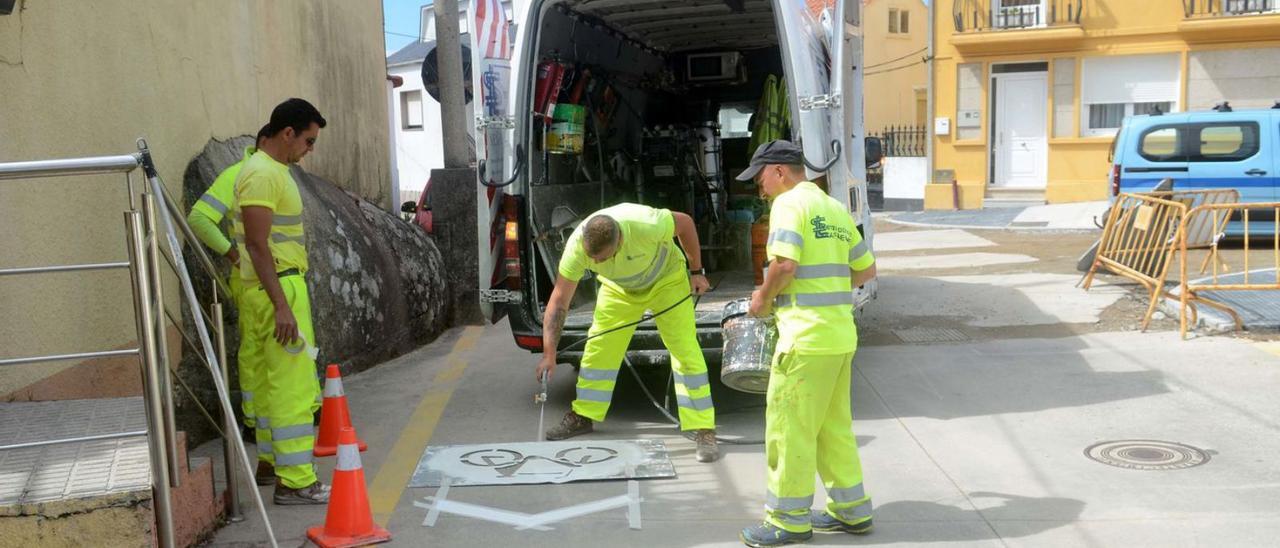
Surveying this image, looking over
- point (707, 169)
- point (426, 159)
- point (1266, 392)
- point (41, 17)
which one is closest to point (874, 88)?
point (426, 159)

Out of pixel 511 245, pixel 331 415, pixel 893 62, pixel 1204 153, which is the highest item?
pixel 893 62

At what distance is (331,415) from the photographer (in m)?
5.50

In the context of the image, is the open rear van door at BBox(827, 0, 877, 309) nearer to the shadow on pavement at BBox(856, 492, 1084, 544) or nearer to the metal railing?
the shadow on pavement at BBox(856, 492, 1084, 544)

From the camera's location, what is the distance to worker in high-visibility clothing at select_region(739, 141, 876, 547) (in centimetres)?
423

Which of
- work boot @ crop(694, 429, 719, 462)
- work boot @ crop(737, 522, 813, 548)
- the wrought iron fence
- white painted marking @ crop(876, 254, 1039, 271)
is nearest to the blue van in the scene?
white painted marking @ crop(876, 254, 1039, 271)

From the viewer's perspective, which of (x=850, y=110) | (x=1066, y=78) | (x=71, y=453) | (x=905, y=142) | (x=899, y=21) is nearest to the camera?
(x=71, y=453)

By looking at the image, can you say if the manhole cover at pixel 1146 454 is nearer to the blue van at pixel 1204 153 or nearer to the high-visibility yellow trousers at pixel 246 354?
the high-visibility yellow trousers at pixel 246 354

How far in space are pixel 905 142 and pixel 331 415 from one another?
22.2 meters

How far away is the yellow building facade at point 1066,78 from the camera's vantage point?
2070 centimetres

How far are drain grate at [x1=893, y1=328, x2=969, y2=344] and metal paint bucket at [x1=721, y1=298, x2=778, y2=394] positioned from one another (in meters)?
3.52

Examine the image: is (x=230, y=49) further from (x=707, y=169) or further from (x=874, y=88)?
(x=874, y=88)

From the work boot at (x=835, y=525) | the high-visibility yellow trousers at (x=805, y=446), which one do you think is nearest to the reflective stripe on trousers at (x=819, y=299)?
the high-visibility yellow trousers at (x=805, y=446)

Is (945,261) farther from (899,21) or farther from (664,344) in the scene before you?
(899,21)

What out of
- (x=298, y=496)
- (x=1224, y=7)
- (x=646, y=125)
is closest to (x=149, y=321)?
(x=298, y=496)
